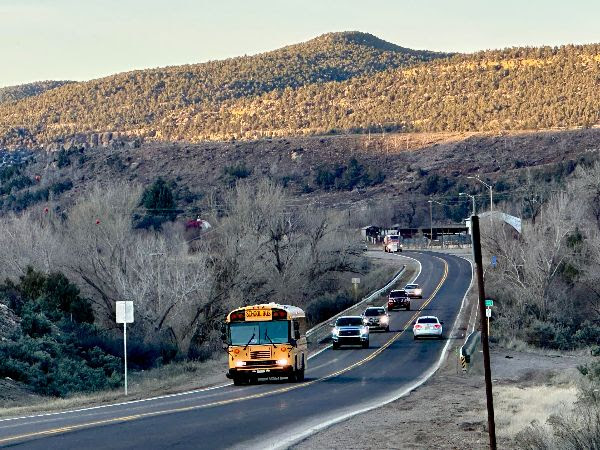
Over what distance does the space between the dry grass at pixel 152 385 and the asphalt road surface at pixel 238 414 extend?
1431 mm

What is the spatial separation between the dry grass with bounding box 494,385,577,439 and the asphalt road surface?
3246mm

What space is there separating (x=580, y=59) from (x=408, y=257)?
66.7 meters

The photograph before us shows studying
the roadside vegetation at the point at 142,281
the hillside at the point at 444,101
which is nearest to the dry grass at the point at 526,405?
the roadside vegetation at the point at 142,281

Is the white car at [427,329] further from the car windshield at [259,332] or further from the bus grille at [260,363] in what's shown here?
the car windshield at [259,332]

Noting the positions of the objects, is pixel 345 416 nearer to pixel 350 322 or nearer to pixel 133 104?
pixel 350 322

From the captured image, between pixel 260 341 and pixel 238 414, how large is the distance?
9170mm

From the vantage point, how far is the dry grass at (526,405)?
2228cm

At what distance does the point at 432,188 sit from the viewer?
449 feet

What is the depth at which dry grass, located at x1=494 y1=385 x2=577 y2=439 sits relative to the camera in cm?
2228

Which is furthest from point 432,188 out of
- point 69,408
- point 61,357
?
point 69,408

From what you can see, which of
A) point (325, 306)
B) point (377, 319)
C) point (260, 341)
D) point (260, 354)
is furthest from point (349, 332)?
point (325, 306)

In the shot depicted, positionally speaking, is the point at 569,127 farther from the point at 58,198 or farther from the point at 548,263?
the point at 548,263

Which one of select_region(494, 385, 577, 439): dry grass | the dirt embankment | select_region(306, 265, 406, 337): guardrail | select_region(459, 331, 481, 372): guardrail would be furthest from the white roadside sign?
select_region(306, 265, 406, 337): guardrail

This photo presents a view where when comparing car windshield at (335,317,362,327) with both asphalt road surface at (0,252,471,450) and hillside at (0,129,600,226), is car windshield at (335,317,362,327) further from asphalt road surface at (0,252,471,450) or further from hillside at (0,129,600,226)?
hillside at (0,129,600,226)
